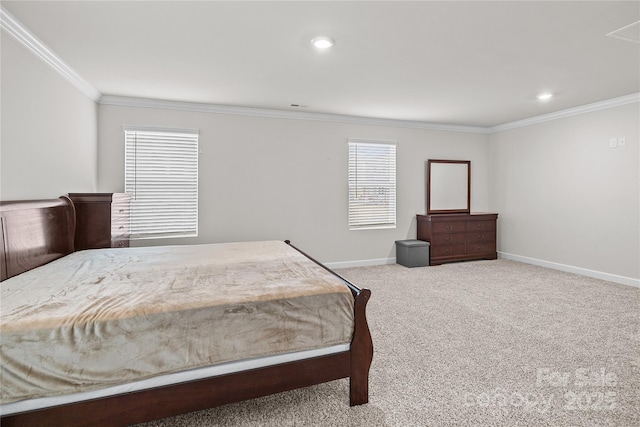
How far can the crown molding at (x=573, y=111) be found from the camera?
4148 mm

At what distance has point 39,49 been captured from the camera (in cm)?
264

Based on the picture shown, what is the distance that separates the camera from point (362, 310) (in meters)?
1.81

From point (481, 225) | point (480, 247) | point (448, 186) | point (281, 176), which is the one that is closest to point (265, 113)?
point (281, 176)

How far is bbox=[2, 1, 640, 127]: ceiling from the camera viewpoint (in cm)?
219

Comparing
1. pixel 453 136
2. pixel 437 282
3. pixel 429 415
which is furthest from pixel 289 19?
pixel 453 136

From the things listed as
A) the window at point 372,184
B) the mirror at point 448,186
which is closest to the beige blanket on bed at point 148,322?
the window at point 372,184

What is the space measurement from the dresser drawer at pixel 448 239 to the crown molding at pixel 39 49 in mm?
5217

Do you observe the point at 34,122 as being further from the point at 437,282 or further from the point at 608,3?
the point at 437,282

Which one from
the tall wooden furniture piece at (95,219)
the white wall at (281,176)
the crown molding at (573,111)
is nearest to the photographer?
the tall wooden furniture piece at (95,219)

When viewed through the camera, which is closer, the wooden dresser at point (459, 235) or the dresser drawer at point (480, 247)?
the wooden dresser at point (459, 235)

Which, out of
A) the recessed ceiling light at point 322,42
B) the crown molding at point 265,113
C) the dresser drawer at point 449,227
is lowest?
the dresser drawer at point 449,227

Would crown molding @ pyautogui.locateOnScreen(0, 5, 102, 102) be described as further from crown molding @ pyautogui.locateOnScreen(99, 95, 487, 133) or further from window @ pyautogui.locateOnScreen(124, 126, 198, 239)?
window @ pyautogui.locateOnScreen(124, 126, 198, 239)

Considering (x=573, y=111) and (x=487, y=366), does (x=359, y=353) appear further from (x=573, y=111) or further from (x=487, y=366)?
(x=573, y=111)

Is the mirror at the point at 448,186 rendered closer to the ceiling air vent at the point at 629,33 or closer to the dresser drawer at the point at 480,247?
the dresser drawer at the point at 480,247
